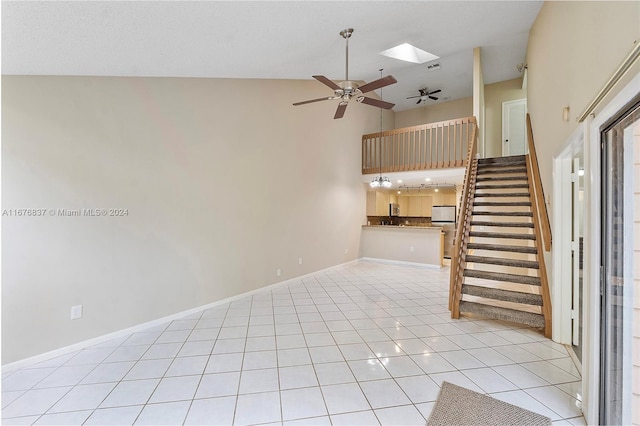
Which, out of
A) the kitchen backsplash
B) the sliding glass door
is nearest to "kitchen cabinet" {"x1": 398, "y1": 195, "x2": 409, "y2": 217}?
the kitchen backsplash

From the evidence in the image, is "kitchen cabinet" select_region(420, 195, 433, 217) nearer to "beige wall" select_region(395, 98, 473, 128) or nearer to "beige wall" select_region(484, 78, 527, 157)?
"beige wall" select_region(484, 78, 527, 157)

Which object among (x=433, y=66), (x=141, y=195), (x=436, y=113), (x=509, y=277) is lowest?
(x=509, y=277)

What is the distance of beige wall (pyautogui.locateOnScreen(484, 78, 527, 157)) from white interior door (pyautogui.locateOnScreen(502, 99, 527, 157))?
0.12 m

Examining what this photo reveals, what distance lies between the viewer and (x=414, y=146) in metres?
7.21

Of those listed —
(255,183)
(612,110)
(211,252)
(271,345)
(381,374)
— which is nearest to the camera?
(612,110)

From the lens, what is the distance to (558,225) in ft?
9.60

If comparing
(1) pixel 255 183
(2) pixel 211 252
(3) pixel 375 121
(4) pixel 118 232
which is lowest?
(2) pixel 211 252

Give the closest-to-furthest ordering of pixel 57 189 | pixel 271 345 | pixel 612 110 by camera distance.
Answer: pixel 612 110
pixel 57 189
pixel 271 345

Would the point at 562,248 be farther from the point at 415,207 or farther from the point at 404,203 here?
the point at 404,203

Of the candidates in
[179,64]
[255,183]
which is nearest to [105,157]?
[179,64]

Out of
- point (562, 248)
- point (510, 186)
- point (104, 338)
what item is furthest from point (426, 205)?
point (104, 338)

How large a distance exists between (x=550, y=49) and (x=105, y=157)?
519cm

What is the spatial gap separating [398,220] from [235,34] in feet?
25.4

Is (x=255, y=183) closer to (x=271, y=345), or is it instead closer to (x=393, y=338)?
(x=271, y=345)
